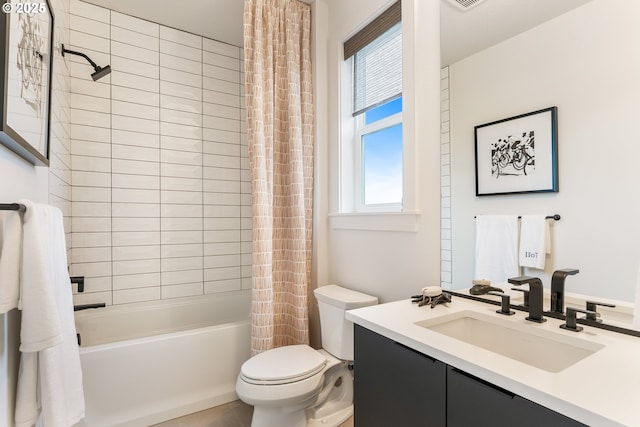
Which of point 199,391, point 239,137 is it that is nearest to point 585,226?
point 199,391

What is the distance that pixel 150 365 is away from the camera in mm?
1761

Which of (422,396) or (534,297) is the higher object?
(534,297)

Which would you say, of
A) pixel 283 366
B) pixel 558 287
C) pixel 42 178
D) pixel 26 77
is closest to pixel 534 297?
pixel 558 287

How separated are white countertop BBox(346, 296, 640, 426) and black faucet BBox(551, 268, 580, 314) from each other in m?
0.05

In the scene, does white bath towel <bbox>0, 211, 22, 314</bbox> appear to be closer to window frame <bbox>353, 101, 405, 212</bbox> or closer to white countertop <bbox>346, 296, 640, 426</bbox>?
white countertop <bbox>346, 296, 640, 426</bbox>

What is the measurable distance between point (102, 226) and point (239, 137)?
1.27 meters

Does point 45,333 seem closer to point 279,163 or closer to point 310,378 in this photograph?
point 310,378

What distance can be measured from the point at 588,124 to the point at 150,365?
91.2 inches

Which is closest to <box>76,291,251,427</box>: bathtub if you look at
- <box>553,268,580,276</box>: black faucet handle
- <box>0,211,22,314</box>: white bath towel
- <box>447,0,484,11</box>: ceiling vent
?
<box>0,211,22,314</box>: white bath towel

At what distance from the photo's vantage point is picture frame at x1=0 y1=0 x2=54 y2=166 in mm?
814

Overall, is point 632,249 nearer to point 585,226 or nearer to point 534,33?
point 585,226

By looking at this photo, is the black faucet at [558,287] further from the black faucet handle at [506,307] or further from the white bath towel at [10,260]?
the white bath towel at [10,260]

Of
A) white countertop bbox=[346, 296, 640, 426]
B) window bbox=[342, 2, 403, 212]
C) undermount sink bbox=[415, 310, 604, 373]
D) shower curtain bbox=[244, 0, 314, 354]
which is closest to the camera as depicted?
white countertop bbox=[346, 296, 640, 426]

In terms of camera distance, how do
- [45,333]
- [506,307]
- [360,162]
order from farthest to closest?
[360,162] < [506,307] < [45,333]
